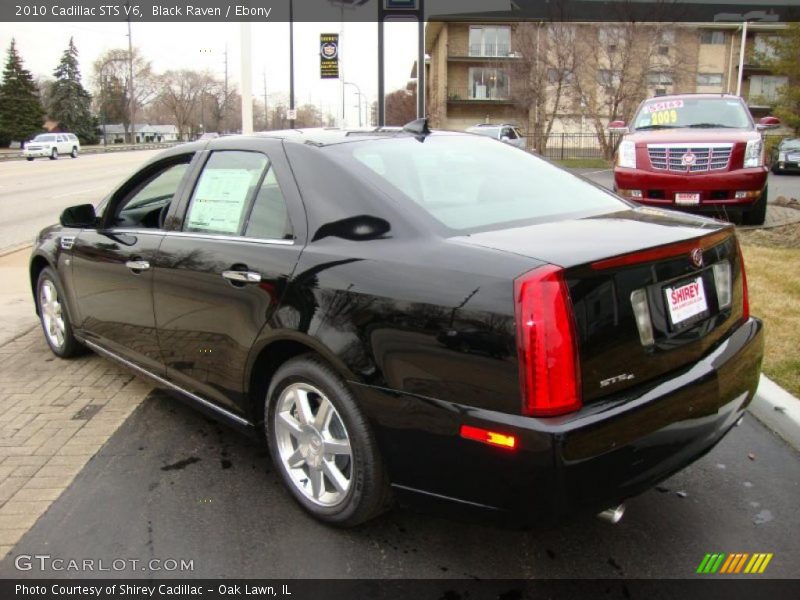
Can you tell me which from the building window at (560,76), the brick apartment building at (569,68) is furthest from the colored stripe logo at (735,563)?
the building window at (560,76)

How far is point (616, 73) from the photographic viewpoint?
31844mm

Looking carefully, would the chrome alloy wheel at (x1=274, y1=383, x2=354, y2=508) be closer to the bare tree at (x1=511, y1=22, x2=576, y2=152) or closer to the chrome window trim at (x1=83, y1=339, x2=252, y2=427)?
the chrome window trim at (x1=83, y1=339, x2=252, y2=427)

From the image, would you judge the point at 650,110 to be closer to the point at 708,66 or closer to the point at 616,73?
the point at 616,73

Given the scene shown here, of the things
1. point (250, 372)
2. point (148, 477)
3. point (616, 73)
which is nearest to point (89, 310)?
point (148, 477)

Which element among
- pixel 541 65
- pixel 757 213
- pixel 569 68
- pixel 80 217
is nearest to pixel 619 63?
pixel 569 68

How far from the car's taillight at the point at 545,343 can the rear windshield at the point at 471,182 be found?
595 mm

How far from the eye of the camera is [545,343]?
2141mm

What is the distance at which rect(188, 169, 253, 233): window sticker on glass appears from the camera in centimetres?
331

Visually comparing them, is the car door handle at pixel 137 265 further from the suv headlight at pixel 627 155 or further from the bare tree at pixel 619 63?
the bare tree at pixel 619 63

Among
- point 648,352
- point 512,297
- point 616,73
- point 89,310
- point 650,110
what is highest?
point 616,73

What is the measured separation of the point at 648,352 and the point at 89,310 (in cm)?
349

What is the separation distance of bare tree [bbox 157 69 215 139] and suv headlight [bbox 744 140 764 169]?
91091mm

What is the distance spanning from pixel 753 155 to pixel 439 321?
25.7ft

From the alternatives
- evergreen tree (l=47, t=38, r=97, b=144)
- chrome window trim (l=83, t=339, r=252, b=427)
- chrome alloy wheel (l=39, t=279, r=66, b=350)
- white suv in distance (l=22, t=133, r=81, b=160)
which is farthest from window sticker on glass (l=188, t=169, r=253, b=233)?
evergreen tree (l=47, t=38, r=97, b=144)
